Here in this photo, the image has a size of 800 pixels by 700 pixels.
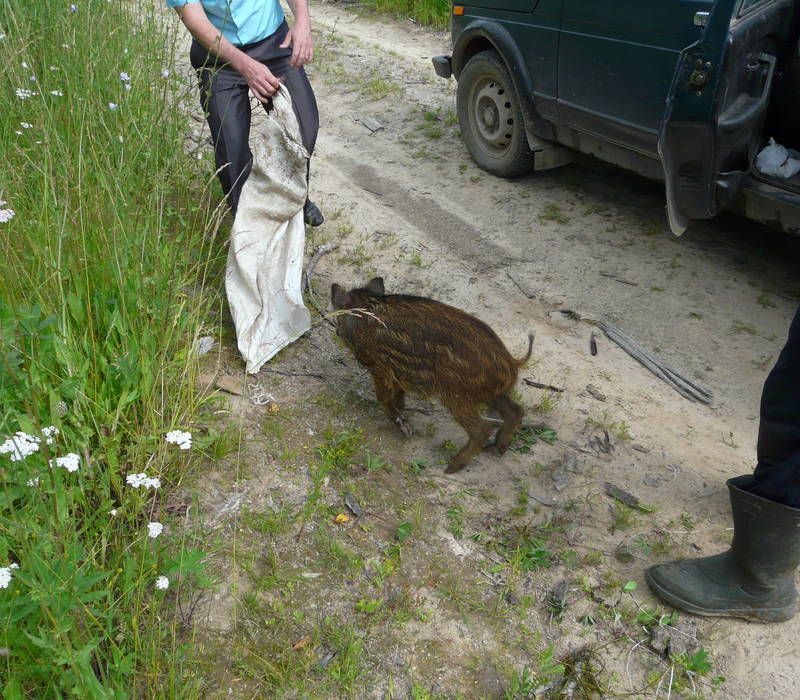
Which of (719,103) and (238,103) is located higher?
(719,103)

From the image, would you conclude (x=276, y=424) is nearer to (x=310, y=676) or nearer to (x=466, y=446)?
(x=466, y=446)

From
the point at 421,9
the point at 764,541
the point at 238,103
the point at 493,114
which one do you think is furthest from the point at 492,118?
the point at 421,9

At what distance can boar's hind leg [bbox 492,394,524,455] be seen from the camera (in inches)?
148

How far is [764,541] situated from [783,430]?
49cm

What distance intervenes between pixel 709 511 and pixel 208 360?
280 centimetres

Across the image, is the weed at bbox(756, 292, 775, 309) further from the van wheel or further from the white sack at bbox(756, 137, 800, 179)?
the van wheel

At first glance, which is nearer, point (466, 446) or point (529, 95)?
point (466, 446)

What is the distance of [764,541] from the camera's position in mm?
2922

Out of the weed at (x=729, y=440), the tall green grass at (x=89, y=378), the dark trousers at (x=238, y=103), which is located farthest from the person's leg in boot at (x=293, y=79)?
the weed at (x=729, y=440)

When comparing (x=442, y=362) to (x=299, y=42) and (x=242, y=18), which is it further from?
(x=242, y=18)

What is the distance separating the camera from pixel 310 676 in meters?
2.74

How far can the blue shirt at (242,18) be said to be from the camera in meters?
4.33

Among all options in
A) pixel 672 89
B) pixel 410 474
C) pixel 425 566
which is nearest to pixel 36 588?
pixel 425 566

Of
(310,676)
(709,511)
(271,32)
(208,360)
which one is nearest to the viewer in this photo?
(310,676)
